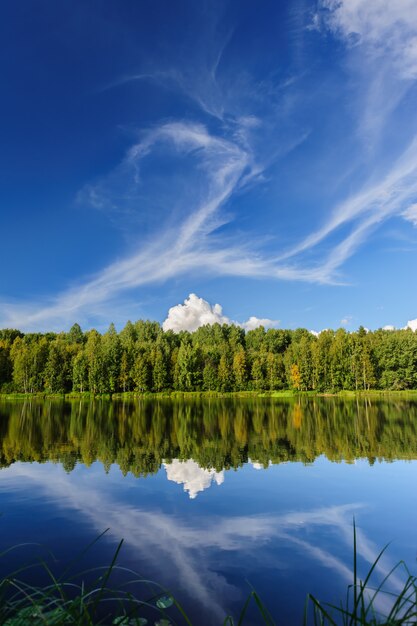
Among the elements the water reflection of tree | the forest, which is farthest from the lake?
the forest

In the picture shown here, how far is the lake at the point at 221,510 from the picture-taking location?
7.76 meters

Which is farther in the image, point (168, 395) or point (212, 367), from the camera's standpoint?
point (212, 367)

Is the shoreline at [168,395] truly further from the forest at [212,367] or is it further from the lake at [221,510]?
the lake at [221,510]

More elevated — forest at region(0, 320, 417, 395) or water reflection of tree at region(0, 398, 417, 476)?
forest at region(0, 320, 417, 395)

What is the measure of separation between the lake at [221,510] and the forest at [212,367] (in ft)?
209

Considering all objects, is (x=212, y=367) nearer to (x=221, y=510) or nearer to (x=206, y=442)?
(x=206, y=442)

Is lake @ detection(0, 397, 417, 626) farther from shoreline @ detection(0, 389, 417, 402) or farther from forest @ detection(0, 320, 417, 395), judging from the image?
forest @ detection(0, 320, 417, 395)

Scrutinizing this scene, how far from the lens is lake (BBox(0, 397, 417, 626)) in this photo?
25.5ft

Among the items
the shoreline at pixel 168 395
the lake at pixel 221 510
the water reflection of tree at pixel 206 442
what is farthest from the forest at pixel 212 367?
the lake at pixel 221 510

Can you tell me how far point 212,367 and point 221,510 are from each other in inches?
3177

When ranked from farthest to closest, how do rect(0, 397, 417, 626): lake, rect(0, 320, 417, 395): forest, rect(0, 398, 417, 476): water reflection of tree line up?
rect(0, 320, 417, 395): forest → rect(0, 398, 417, 476): water reflection of tree → rect(0, 397, 417, 626): lake

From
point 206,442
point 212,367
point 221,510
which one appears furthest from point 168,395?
point 221,510

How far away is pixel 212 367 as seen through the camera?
9212 centimetres

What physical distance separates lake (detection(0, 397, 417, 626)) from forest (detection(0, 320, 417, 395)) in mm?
63619
